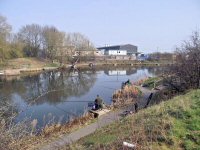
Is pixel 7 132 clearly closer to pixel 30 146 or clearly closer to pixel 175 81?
pixel 30 146

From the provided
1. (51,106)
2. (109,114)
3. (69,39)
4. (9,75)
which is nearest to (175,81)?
(109,114)

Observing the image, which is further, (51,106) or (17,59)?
(17,59)

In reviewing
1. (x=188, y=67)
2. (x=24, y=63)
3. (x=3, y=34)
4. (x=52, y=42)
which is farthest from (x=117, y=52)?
(x=188, y=67)

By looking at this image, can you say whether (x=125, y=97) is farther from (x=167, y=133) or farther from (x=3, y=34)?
(x=3, y=34)

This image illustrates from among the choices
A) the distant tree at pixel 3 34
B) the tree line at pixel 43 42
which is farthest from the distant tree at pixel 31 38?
the distant tree at pixel 3 34

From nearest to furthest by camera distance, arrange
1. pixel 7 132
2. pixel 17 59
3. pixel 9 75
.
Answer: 1. pixel 7 132
2. pixel 9 75
3. pixel 17 59

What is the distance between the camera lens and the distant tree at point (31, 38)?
78.2m

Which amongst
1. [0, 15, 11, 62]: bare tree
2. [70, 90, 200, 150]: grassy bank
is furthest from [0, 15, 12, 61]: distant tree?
[70, 90, 200, 150]: grassy bank

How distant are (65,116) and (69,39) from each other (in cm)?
7401

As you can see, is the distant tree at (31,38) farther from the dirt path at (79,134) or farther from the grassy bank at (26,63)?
the dirt path at (79,134)

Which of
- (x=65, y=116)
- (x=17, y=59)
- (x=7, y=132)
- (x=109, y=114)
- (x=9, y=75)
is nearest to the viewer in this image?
A: (x=7, y=132)

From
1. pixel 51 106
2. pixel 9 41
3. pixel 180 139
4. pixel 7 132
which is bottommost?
pixel 51 106

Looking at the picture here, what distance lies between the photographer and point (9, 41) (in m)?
67.0

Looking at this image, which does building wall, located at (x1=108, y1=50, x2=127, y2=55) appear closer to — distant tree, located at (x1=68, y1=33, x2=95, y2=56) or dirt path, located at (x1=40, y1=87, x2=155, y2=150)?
distant tree, located at (x1=68, y1=33, x2=95, y2=56)
